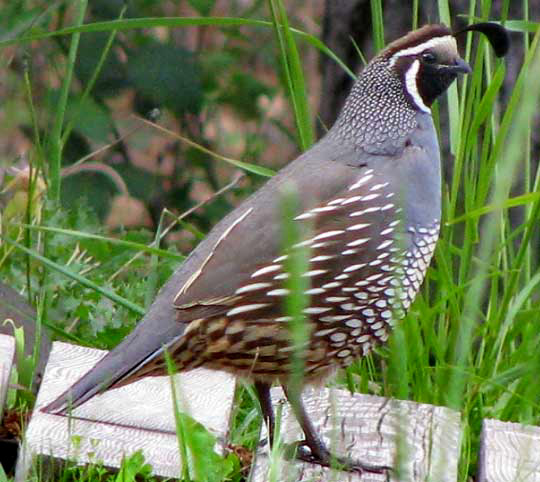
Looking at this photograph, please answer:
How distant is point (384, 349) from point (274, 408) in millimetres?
603

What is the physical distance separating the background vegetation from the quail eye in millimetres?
146

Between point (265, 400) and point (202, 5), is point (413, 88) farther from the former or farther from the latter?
point (202, 5)

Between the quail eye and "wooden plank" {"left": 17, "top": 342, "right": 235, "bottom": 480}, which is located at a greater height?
the quail eye

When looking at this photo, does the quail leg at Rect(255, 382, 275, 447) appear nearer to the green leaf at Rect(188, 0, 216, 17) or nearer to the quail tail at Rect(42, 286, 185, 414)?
the quail tail at Rect(42, 286, 185, 414)

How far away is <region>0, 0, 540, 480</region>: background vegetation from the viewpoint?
3426 millimetres

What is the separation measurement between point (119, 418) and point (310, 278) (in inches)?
22.0

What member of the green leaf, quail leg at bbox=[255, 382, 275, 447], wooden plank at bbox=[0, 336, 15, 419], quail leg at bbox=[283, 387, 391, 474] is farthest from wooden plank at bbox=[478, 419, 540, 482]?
the green leaf

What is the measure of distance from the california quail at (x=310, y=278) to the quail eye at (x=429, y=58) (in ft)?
0.82

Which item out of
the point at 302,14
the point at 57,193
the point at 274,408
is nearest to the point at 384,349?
the point at 274,408

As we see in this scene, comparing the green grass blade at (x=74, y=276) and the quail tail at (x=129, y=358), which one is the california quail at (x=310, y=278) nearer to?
the quail tail at (x=129, y=358)

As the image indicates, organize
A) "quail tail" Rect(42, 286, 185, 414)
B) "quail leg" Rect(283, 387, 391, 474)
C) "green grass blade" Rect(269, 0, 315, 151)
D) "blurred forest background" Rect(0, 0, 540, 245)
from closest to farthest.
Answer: "quail tail" Rect(42, 286, 185, 414)
"quail leg" Rect(283, 387, 391, 474)
"green grass blade" Rect(269, 0, 315, 151)
"blurred forest background" Rect(0, 0, 540, 245)

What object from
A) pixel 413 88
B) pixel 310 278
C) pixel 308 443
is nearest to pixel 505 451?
pixel 308 443

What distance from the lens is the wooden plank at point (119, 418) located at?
9.35ft

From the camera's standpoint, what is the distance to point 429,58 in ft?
11.2
